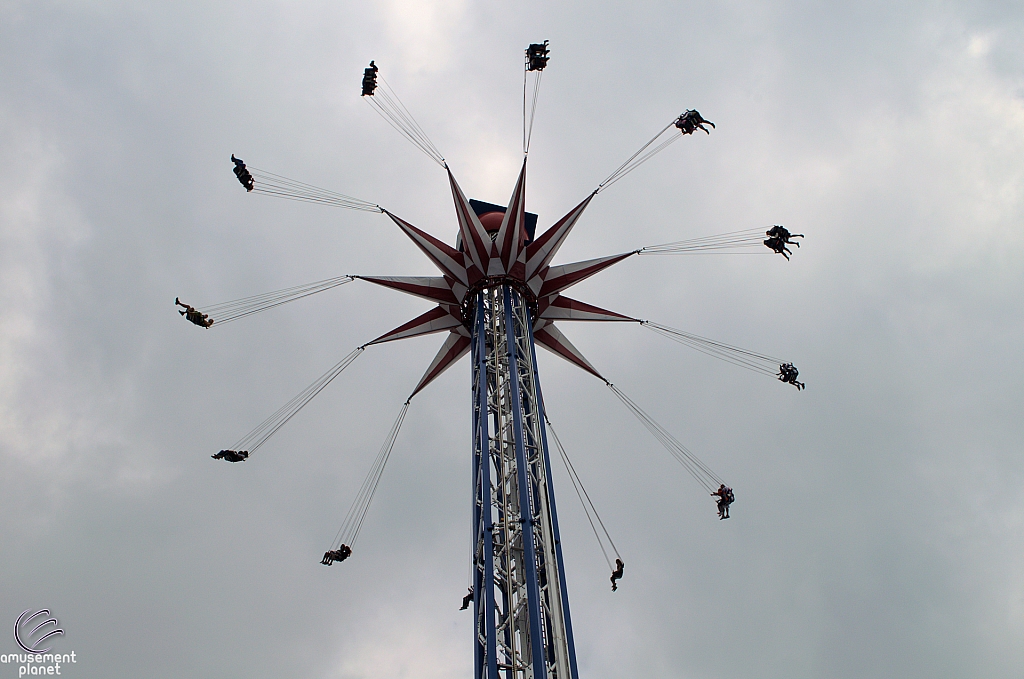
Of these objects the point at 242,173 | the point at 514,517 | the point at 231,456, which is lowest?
the point at 514,517

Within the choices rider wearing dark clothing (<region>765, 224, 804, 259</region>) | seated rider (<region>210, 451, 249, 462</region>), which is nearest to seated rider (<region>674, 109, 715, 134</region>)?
rider wearing dark clothing (<region>765, 224, 804, 259</region>)

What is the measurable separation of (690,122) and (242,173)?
15030 mm

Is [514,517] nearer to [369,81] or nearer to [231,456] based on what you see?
[231,456]

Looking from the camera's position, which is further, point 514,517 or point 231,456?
point 231,456

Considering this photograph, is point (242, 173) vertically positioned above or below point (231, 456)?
above

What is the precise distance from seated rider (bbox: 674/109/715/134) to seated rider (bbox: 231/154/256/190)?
14413mm

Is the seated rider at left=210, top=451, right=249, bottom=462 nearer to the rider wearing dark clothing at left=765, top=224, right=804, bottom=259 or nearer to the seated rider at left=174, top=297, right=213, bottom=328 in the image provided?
the seated rider at left=174, top=297, right=213, bottom=328

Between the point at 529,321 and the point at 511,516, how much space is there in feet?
23.5

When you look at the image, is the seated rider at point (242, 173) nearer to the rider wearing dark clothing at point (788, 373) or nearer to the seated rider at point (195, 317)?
the seated rider at point (195, 317)

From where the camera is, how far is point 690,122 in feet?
86.7

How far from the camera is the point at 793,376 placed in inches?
1089

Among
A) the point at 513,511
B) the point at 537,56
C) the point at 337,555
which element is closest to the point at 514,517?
the point at 513,511

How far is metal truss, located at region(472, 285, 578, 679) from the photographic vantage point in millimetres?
18891

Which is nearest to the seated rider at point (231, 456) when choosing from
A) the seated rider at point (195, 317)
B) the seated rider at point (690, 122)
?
Answer: the seated rider at point (195, 317)
